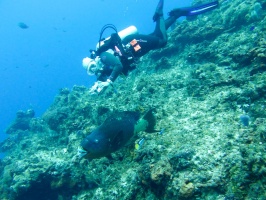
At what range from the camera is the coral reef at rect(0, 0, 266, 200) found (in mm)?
3632

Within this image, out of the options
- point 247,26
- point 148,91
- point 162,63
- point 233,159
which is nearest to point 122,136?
point 233,159

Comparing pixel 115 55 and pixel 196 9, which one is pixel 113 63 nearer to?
pixel 115 55

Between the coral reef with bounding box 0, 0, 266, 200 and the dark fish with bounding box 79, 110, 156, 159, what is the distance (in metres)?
0.46

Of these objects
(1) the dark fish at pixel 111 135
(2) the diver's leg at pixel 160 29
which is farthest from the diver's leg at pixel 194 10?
(1) the dark fish at pixel 111 135

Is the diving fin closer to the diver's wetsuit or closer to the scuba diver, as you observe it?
the diver's wetsuit

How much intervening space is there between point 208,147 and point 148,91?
393cm

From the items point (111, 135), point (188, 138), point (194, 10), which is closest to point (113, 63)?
point (188, 138)

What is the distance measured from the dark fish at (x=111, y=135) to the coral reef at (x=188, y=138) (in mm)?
464

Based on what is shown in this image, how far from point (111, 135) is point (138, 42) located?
5.04 meters

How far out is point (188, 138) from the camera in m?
4.80

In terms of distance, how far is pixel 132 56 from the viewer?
22.0ft

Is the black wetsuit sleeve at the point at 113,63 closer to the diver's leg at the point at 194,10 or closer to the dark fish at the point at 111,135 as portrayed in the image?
the dark fish at the point at 111,135

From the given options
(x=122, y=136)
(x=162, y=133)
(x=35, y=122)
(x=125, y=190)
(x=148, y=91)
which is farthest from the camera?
(x=35, y=122)

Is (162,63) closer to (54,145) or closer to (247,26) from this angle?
(247,26)
